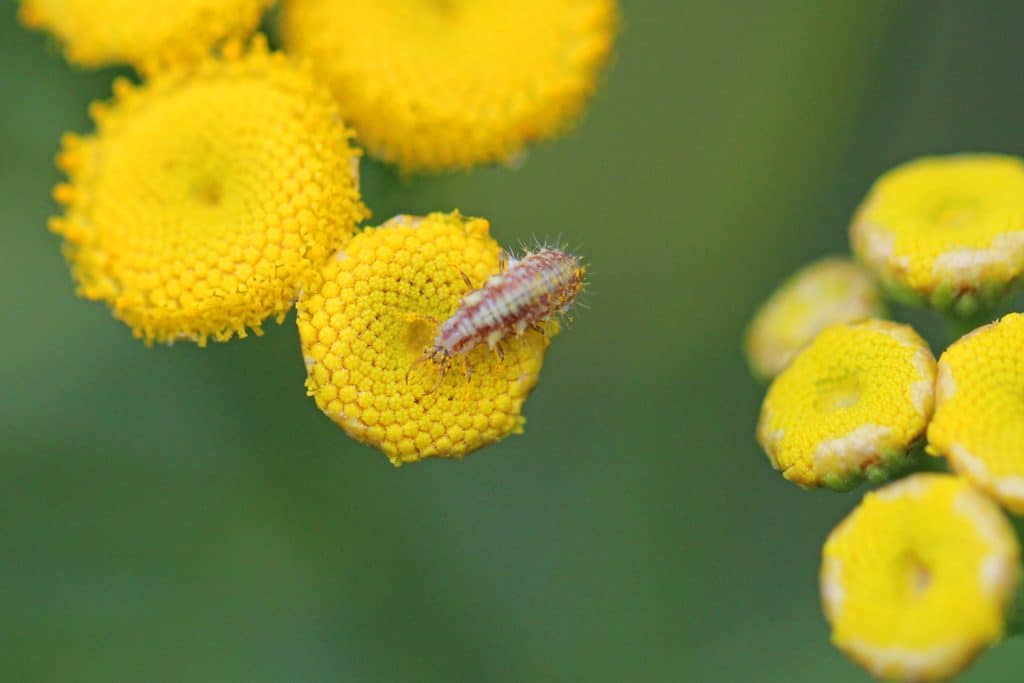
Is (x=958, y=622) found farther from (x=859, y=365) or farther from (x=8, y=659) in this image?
(x=8, y=659)

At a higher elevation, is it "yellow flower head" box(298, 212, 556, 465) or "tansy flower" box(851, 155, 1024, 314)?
"yellow flower head" box(298, 212, 556, 465)

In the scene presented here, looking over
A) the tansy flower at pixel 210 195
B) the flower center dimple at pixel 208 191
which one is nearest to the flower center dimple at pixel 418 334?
the tansy flower at pixel 210 195

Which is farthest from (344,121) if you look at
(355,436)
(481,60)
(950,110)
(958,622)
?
(950,110)

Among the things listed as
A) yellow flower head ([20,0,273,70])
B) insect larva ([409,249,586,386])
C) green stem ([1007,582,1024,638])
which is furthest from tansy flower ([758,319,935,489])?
yellow flower head ([20,0,273,70])

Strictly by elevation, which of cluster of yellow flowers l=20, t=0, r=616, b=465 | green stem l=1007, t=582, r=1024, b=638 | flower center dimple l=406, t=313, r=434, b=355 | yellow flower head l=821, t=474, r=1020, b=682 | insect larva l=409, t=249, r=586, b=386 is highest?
cluster of yellow flowers l=20, t=0, r=616, b=465

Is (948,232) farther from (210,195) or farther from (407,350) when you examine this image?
(210,195)

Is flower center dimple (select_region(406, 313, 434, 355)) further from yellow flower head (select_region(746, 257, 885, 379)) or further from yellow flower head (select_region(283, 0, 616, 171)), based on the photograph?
yellow flower head (select_region(746, 257, 885, 379))

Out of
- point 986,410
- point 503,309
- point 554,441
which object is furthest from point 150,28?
point 986,410
